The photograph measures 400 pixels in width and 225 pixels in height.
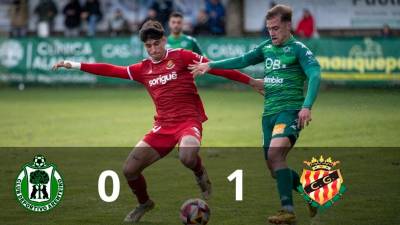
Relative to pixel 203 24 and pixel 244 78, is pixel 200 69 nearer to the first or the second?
pixel 244 78

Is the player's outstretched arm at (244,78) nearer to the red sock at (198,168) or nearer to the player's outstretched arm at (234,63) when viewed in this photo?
the player's outstretched arm at (234,63)

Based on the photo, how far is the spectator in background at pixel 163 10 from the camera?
110ft

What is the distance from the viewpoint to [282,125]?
32.2ft

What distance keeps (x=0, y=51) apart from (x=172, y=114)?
21537mm

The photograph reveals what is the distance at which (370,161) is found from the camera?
1471cm

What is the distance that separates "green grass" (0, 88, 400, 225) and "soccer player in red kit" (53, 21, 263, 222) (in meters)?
0.54

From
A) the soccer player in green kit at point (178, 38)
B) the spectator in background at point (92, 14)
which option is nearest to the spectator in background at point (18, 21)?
the spectator in background at point (92, 14)

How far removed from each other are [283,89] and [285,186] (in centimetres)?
103

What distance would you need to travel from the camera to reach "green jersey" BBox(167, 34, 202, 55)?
62.1ft

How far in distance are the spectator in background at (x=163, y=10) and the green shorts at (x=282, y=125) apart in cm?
2332

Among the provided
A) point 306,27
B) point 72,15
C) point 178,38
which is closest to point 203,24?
point 306,27

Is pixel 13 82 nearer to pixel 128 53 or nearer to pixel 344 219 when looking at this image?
pixel 128 53

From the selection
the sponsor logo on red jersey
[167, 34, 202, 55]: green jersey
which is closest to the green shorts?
the sponsor logo on red jersey

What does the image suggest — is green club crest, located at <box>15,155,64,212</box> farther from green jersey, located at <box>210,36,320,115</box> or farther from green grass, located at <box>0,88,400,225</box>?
green jersey, located at <box>210,36,320,115</box>
